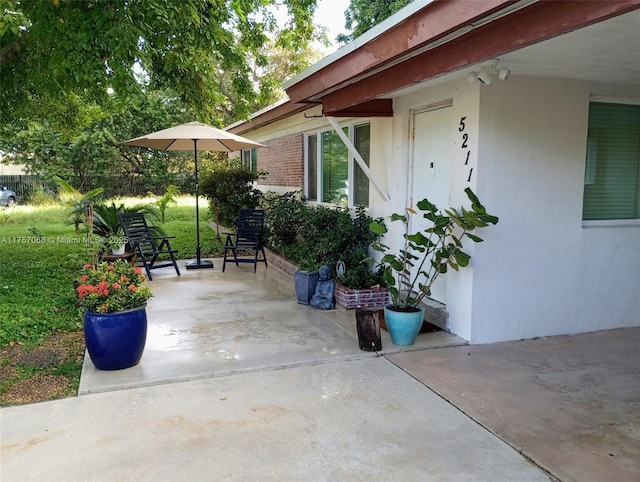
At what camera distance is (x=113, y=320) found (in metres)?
4.03

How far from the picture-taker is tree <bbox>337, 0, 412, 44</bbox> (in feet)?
53.5

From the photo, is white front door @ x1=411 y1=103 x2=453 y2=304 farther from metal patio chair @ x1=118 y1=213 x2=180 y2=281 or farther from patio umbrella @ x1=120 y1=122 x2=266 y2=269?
metal patio chair @ x1=118 y1=213 x2=180 y2=281

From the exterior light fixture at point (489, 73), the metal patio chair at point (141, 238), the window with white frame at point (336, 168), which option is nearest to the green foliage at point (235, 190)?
the window with white frame at point (336, 168)

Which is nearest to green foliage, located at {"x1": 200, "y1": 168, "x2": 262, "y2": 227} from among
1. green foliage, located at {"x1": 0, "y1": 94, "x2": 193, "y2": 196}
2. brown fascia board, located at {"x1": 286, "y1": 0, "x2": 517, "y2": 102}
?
brown fascia board, located at {"x1": 286, "y1": 0, "x2": 517, "y2": 102}

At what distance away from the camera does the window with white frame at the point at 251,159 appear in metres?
13.5

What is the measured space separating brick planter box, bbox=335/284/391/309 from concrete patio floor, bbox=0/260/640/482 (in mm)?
854

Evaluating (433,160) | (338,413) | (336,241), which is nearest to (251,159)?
(336,241)

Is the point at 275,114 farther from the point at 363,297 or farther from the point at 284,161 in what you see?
the point at 363,297

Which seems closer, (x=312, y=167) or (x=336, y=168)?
(x=336, y=168)

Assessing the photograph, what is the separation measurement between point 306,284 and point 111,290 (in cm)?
257

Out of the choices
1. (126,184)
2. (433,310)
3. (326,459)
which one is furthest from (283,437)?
(126,184)

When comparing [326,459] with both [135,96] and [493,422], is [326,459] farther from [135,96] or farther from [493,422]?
[135,96]

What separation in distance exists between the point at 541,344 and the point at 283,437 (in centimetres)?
Result: 293

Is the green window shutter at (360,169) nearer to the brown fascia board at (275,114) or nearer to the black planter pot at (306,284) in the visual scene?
the brown fascia board at (275,114)
